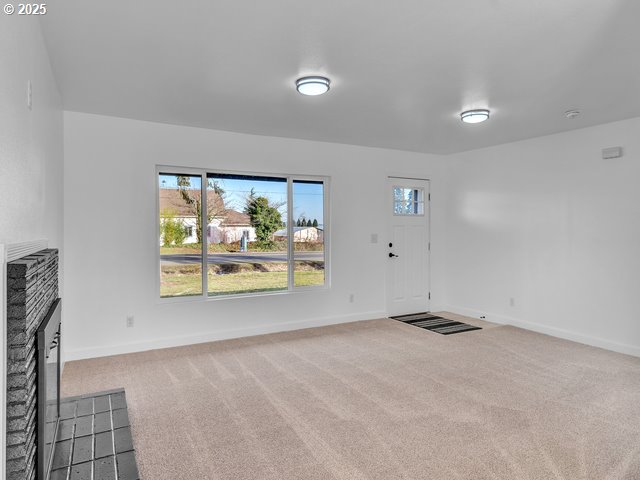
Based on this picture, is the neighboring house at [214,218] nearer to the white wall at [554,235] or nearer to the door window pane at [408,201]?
the door window pane at [408,201]

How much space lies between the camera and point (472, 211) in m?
6.05

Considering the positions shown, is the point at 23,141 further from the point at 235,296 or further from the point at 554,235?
the point at 554,235

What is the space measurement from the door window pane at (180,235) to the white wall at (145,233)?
0.49 ft

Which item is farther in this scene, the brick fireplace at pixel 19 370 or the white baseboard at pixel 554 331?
the white baseboard at pixel 554 331

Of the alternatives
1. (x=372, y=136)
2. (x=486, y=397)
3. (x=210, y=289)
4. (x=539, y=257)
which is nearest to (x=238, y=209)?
(x=210, y=289)

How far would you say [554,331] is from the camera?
495 centimetres

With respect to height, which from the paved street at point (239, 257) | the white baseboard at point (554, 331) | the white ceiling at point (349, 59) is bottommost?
the white baseboard at point (554, 331)

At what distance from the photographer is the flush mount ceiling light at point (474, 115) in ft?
13.0

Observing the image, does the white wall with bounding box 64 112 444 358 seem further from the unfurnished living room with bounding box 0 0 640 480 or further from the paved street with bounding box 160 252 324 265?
the paved street with bounding box 160 252 324 265

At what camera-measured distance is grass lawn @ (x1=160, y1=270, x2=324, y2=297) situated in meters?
4.61

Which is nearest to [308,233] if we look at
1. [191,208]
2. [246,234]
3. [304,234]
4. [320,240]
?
[304,234]

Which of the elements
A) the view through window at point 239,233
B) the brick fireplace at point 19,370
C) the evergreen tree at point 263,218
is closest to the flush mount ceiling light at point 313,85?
the view through window at point 239,233

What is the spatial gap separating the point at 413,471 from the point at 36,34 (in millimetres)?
3105

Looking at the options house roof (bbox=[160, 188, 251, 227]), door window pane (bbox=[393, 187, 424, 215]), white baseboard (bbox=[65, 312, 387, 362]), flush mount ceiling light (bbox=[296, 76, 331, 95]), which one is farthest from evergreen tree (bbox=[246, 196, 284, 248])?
flush mount ceiling light (bbox=[296, 76, 331, 95])
